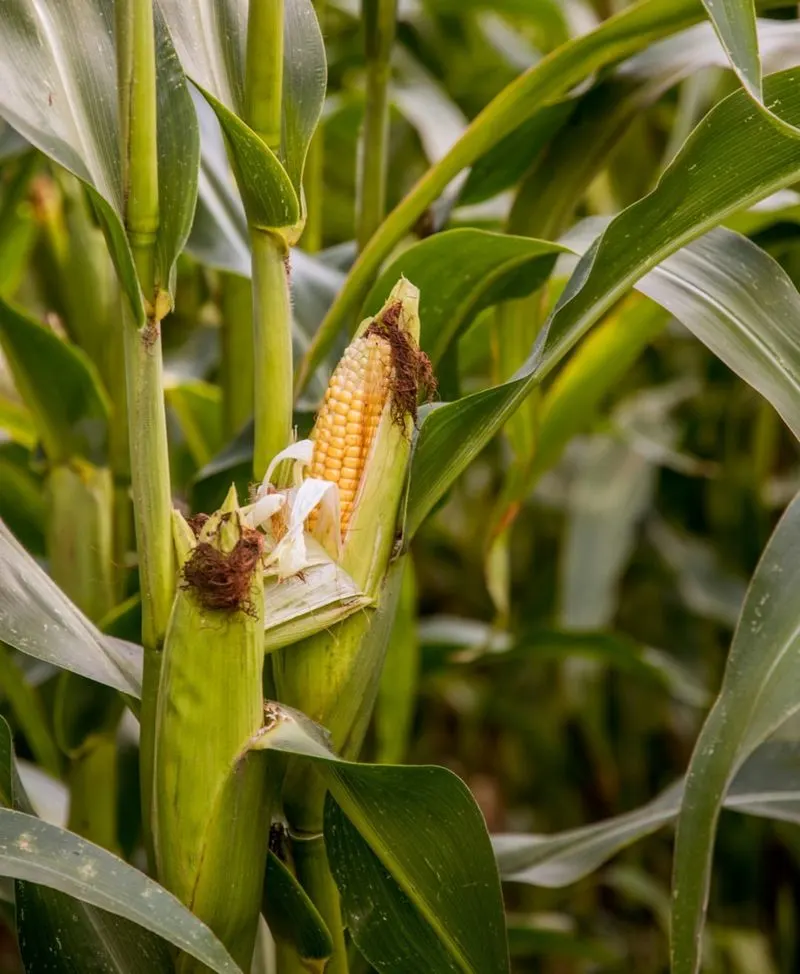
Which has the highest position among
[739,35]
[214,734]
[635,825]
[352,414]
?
[739,35]

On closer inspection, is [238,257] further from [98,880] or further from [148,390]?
[98,880]

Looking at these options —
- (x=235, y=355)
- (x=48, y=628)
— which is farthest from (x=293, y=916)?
(x=235, y=355)

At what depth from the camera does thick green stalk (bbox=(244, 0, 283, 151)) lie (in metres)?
0.41

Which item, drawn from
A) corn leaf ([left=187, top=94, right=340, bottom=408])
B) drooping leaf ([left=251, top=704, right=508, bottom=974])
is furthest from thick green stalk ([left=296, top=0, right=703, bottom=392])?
drooping leaf ([left=251, top=704, right=508, bottom=974])

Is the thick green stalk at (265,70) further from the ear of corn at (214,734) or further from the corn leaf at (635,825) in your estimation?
the corn leaf at (635,825)

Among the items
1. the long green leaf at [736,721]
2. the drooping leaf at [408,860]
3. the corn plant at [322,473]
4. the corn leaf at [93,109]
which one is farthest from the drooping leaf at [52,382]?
the long green leaf at [736,721]

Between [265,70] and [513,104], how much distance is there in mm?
152

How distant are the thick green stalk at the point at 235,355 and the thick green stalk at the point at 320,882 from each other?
0.35 meters

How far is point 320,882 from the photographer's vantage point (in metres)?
0.49

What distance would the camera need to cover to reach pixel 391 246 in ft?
1.77

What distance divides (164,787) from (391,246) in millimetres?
Answer: 276

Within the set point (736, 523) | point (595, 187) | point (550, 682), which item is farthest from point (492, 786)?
point (595, 187)

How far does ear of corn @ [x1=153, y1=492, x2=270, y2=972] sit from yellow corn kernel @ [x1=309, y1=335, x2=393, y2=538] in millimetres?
54

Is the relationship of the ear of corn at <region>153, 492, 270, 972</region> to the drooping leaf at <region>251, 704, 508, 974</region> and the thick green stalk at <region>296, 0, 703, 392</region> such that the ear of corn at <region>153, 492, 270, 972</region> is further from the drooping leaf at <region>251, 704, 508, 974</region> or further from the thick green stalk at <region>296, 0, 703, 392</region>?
the thick green stalk at <region>296, 0, 703, 392</region>
